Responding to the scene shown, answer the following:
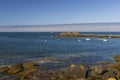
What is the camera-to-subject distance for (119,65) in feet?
144

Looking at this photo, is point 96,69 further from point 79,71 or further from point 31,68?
point 31,68

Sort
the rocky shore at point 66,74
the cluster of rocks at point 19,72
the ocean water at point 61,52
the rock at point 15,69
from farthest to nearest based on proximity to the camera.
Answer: the ocean water at point 61,52
the rock at point 15,69
the cluster of rocks at point 19,72
the rocky shore at point 66,74

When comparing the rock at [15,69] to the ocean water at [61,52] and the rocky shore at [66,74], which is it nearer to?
the rocky shore at [66,74]

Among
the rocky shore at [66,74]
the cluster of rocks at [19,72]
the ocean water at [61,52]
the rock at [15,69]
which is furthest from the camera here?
the ocean water at [61,52]

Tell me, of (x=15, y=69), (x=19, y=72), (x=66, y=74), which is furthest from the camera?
(x=15, y=69)

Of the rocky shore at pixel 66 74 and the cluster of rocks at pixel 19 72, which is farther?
the cluster of rocks at pixel 19 72

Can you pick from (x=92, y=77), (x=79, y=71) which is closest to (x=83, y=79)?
(x=92, y=77)

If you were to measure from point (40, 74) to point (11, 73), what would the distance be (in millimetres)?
5389

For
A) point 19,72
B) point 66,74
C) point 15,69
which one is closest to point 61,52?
point 15,69

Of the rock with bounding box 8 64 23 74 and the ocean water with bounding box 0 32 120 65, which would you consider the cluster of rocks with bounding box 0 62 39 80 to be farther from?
the ocean water with bounding box 0 32 120 65

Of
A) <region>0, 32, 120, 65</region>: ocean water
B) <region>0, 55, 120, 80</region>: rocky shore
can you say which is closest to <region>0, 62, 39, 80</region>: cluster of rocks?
<region>0, 55, 120, 80</region>: rocky shore

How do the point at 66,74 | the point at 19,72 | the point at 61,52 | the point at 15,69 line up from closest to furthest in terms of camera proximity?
the point at 66,74 → the point at 19,72 → the point at 15,69 → the point at 61,52

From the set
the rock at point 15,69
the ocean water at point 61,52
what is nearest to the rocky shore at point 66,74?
the rock at point 15,69

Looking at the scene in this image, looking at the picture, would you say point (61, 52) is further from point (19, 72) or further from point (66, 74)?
point (66, 74)
